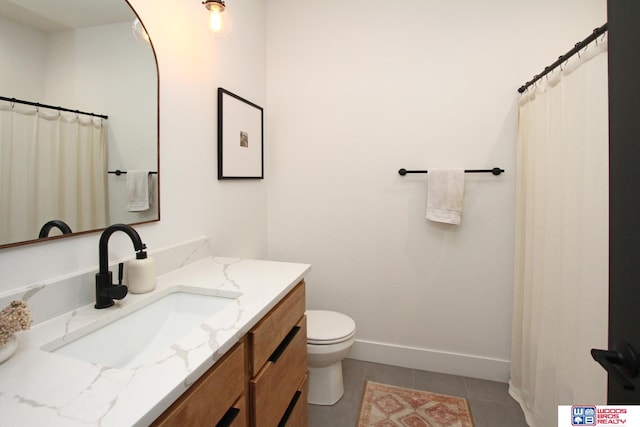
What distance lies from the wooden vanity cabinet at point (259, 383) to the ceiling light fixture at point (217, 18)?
1.24m

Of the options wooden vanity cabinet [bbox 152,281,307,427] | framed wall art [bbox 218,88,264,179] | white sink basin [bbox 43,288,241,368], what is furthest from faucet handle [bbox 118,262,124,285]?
framed wall art [bbox 218,88,264,179]

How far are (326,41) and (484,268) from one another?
73.3 inches

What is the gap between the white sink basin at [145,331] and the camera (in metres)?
0.88

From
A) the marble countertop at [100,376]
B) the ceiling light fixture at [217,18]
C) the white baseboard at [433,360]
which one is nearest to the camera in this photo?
the marble countertop at [100,376]

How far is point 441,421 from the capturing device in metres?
1.67

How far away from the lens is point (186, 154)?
1494 mm

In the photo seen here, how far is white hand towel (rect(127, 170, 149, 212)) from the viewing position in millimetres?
1212

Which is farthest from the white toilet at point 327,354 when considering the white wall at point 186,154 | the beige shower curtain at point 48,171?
the beige shower curtain at point 48,171

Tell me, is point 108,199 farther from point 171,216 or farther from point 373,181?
point 373,181

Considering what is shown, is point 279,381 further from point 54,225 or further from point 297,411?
point 54,225

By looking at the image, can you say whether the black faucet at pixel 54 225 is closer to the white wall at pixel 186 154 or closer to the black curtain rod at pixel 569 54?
the white wall at pixel 186 154

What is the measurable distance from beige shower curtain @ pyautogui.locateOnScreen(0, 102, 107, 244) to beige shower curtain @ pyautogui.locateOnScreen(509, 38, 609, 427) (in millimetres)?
1762

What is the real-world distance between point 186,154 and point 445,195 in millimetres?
1506

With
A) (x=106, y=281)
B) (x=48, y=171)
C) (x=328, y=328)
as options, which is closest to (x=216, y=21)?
(x=48, y=171)
